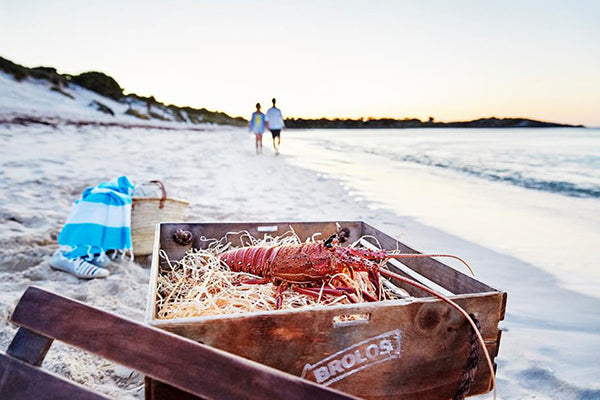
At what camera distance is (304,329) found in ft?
5.07

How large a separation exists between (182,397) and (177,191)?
20.0ft

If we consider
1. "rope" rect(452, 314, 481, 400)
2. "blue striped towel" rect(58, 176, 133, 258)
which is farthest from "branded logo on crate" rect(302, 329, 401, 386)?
"blue striped towel" rect(58, 176, 133, 258)

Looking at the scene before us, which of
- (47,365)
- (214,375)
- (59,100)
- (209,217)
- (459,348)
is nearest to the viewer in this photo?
(214,375)

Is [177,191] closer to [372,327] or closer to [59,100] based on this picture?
[372,327]

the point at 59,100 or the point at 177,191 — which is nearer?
the point at 177,191

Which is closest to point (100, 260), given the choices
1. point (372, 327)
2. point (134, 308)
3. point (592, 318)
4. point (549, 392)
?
point (134, 308)

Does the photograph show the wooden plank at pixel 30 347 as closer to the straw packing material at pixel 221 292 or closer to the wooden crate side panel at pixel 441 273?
the straw packing material at pixel 221 292

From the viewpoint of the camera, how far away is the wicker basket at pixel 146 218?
410 cm

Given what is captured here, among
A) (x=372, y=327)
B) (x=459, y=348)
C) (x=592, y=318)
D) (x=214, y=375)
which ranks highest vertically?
(x=214, y=375)

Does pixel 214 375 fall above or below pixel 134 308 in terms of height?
above

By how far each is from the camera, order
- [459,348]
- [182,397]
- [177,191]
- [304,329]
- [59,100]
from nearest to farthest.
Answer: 1. [182,397]
2. [304,329]
3. [459,348]
4. [177,191]
5. [59,100]

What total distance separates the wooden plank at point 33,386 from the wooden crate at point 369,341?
0.24 metres

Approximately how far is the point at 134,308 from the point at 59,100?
108ft

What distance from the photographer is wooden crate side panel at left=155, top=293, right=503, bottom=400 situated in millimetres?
1481
